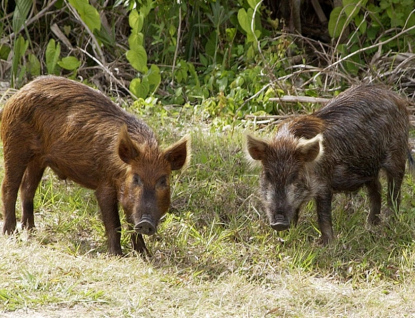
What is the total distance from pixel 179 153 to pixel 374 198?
1746 millimetres

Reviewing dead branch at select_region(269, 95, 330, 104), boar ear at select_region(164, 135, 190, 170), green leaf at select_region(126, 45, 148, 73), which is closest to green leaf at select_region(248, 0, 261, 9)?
dead branch at select_region(269, 95, 330, 104)

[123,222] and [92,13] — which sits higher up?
[92,13]

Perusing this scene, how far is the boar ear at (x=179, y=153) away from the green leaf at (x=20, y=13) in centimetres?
373

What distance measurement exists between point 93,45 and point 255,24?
5.94 ft

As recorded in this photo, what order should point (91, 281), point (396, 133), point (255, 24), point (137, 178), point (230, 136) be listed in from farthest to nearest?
1. point (255, 24)
2. point (230, 136)
3. point (396, 133)
4. point (137, 178)
5. point (91, 281)

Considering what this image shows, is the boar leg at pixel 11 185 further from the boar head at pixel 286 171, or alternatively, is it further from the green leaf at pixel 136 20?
the green leaf at pixel 136 20

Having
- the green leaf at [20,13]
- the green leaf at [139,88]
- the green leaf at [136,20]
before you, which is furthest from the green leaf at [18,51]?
the green leaf at [136,20]

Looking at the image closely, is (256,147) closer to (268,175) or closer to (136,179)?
(268,175)

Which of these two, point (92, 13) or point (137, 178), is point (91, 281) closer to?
point (137, 178)

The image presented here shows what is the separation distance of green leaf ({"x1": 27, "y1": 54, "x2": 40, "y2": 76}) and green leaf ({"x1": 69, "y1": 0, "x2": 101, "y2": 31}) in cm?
110

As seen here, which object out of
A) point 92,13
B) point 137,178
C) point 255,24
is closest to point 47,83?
point 137,178

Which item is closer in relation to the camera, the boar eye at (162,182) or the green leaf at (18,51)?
the boar eye at (162,182)

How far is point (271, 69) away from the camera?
871 centimetres

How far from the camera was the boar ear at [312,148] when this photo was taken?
607 centimetres
